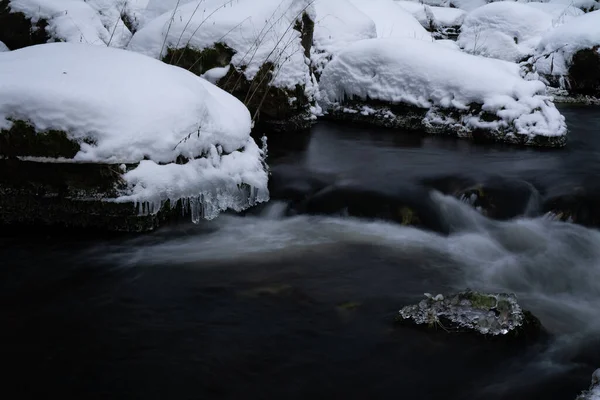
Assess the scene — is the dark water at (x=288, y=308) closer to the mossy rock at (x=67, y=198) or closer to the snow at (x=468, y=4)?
the mossy rock at (x=67, y=198)

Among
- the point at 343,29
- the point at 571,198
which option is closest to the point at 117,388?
the point at 571,198

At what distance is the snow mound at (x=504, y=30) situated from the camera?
12875 millimetres

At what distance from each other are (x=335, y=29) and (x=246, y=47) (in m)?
2.49

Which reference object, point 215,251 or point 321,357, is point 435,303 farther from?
point 215,251

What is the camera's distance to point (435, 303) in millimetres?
2979

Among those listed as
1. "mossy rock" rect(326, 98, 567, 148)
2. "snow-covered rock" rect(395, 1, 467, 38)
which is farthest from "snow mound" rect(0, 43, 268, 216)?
"snow-covered rock" rect(395, 1, 467, 38)

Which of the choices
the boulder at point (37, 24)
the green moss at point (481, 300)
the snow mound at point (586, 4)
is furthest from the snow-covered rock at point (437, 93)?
the snow mound at point (586, 4)

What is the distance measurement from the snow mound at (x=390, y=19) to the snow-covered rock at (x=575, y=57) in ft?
8.71

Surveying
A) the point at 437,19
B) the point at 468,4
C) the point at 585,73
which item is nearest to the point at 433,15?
the point at 437,19

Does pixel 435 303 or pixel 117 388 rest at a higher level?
pixel 435 303

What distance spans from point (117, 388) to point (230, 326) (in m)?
0.72

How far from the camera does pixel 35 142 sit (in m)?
3.62

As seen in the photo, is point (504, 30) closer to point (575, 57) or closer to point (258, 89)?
point (575, 57)

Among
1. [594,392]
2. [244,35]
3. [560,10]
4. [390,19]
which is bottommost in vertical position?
[594,392]
